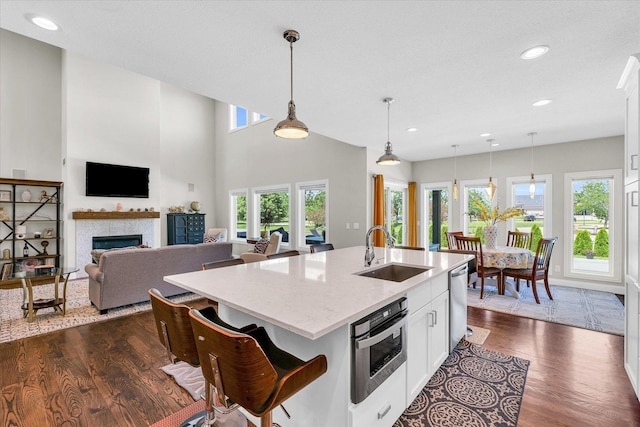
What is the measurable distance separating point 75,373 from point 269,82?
122 inches

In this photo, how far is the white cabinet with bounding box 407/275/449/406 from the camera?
6.41ft

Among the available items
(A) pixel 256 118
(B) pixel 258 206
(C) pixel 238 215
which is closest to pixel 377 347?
(B) pixel 258 206

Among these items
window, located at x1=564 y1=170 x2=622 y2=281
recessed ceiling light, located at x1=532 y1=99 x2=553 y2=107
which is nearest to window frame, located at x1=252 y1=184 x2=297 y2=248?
recessed ceiling light, located at x1=532 y1=99 x2=553 y2=107

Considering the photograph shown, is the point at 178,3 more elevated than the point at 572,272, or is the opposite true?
the point at 178,3

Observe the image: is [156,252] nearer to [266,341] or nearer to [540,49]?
[266,341]

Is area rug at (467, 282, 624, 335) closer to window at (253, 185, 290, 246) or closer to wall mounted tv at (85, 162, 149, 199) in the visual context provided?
window at (253, 185, 290, 246)

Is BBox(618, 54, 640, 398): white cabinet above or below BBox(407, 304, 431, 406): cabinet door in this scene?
above

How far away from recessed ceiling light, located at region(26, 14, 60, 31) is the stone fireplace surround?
Answer: 5.17 meters

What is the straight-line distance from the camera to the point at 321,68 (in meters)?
2.58

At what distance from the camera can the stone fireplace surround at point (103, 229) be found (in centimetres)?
602

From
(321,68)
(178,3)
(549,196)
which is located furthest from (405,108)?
(549,196)

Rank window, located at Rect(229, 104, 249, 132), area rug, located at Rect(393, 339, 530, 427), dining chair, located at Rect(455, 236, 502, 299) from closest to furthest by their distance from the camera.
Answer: area rug, located at Rect(393, 339, 530, 427) < dining chair, located at Rect(455, 236, 502, 299) < window, located at Rect(229, 104, 249, 132)

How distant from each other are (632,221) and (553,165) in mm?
4090

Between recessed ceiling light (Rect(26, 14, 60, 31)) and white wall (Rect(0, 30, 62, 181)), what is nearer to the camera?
recessed ceiling light (Rect(26, 14, 60, 31))
